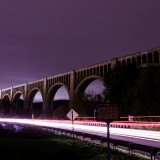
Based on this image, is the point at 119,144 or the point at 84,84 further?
the point at 84,84

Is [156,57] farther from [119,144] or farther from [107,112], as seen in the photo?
[107,112]

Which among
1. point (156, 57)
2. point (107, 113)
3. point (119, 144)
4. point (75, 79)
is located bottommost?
point (119, 144)

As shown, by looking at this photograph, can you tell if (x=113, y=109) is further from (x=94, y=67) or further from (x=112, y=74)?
(x=94, y=67)

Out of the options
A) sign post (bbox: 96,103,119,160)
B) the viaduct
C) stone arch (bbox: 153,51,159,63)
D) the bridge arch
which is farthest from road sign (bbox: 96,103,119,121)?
the bridge arch

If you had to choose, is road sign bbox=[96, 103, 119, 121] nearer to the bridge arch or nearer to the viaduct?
the viaduct

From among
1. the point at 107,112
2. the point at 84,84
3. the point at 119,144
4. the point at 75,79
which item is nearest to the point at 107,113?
the point at 107,112

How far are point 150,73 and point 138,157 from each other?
2541 centimetres

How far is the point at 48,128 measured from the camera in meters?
38.9

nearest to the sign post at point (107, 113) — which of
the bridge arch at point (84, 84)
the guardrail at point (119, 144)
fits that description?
the guardrail at point (119, 144)

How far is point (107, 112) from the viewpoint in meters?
10.8

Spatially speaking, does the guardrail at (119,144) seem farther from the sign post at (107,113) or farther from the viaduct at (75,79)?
the viaduct at (75,79)

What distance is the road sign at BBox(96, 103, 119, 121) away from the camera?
1070 centimetres

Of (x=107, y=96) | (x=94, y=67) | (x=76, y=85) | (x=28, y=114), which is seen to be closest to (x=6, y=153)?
(x=107, y=96)

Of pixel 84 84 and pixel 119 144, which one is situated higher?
pixel 84 84
